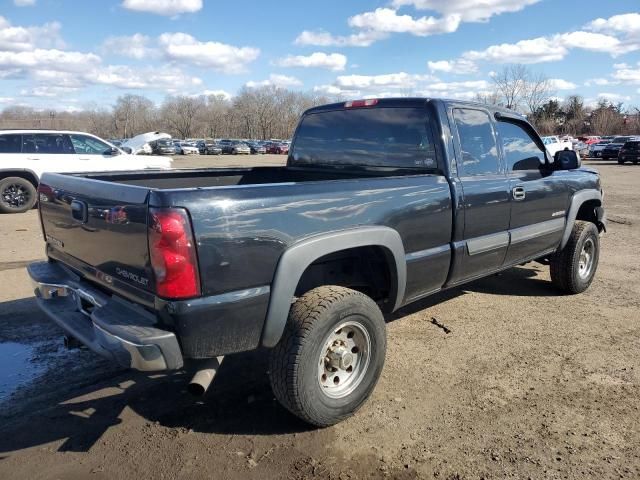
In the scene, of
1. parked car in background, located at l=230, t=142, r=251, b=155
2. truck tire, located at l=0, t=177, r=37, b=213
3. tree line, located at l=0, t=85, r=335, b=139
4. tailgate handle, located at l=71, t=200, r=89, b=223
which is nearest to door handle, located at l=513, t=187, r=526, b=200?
tailgate handle, located at l=71, t=200, r=89, b=223

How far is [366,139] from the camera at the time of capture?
439 cm

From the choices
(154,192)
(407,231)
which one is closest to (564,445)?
(407,231)

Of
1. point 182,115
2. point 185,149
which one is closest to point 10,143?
point 185,149

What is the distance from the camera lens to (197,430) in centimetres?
318

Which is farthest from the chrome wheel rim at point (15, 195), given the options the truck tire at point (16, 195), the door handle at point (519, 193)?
the door handle at point (519, 193)

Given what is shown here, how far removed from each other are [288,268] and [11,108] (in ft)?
468

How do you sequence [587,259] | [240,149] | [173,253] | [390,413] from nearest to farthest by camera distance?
[173,253], [390,413], [587,259], [240,149]

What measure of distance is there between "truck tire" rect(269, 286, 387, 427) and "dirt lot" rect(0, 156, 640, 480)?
0.19m

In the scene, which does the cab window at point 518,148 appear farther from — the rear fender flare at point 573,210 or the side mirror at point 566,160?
the rear fender flare at point 573,210

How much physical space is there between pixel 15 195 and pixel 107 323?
1038 centimetres

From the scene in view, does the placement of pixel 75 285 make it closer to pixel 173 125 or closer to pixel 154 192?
pixel 154 192

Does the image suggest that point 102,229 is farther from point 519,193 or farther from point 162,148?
point 162,148

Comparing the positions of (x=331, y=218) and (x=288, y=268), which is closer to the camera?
(x=288, y=268)

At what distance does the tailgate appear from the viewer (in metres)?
2.65
